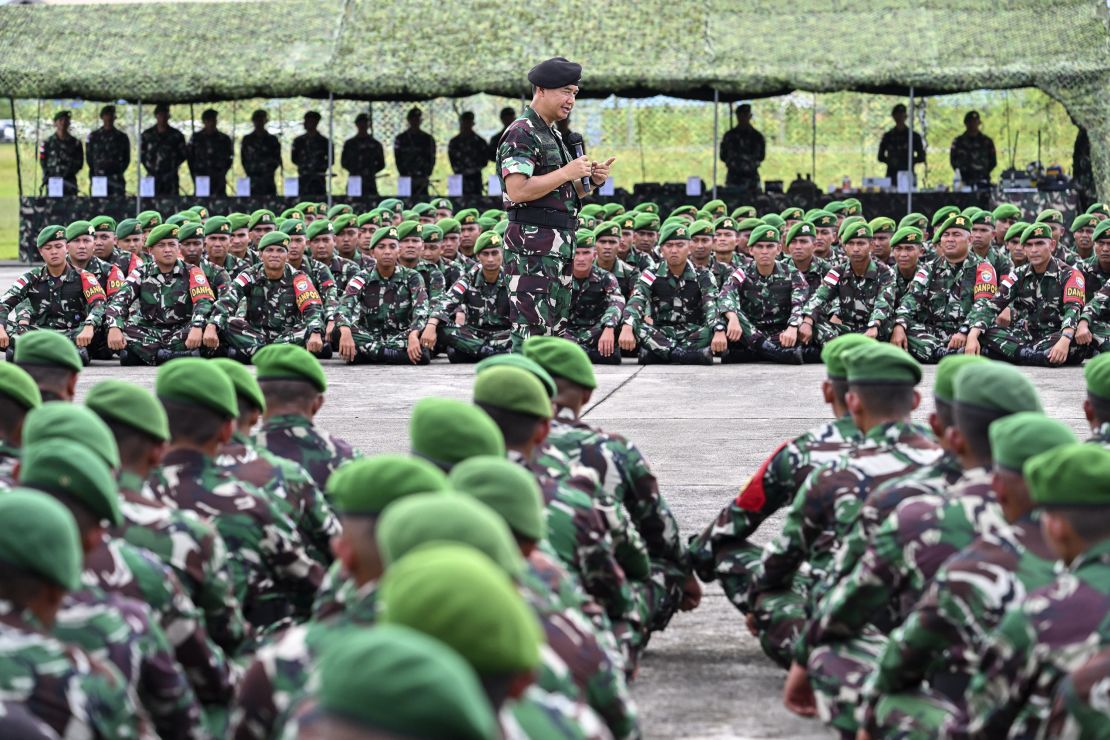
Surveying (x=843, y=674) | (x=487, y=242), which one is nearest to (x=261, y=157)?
(x=487, y=242)

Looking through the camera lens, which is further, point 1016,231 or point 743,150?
point 743,150

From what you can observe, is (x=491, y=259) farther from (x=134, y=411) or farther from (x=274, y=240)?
(x=134, y=411)

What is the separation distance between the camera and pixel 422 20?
23.8 meters

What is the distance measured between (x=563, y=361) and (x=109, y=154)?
21.1 m

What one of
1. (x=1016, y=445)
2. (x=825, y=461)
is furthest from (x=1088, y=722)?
(x=825, y=461)

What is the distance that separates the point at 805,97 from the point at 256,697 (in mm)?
30598

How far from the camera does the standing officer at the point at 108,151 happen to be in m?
26.2

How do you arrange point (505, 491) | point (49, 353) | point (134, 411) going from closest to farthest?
point (505, 491)
point (134, 411)
point (49, 353)

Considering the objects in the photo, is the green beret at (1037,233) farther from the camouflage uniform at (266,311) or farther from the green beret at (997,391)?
the green beret at (997,391)

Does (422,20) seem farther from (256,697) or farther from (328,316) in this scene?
(256,697)

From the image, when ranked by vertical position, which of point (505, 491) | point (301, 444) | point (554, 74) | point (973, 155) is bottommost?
point (973, 155)

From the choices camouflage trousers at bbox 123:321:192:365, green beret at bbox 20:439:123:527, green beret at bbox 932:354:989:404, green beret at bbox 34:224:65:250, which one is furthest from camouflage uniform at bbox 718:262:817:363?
green beret at bbox 20:439:123:527

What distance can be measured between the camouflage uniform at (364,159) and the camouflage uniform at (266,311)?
10043 millimetres

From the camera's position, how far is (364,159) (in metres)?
25.8
